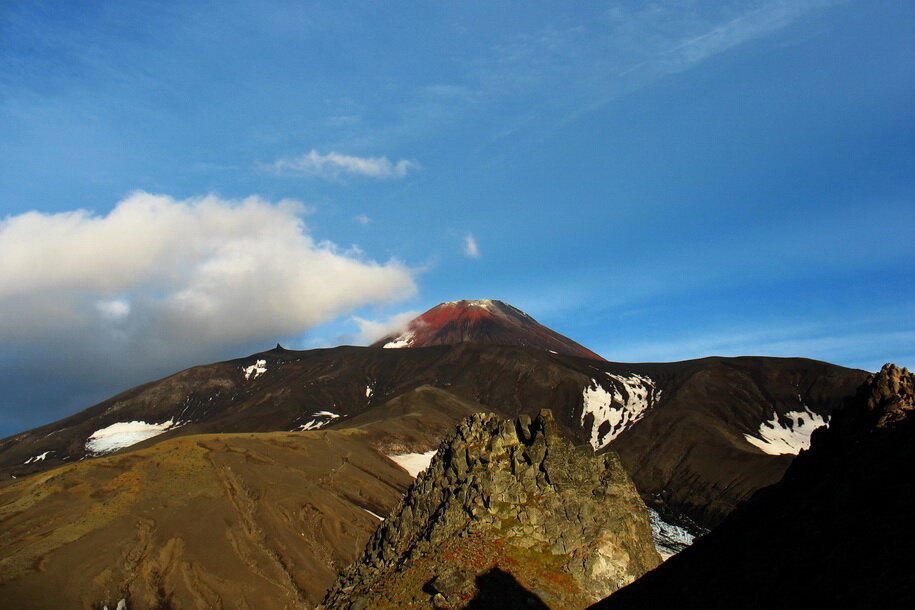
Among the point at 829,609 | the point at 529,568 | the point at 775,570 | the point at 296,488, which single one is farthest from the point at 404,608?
the point at 296,488

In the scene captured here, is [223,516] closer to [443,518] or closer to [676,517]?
[443,518]

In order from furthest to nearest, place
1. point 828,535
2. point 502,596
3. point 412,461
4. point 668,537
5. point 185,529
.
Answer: point 412,461 < point 668,537 < point 185,529 < point 502,596 < point 828,535

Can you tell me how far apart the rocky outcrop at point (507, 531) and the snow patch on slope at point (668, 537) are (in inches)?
3177

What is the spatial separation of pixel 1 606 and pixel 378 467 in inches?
3208

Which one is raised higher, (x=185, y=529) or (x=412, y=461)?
(x=412, y=461)

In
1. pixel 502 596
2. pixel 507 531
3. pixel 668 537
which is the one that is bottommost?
pixel 668 537

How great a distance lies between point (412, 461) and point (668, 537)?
63.1 m

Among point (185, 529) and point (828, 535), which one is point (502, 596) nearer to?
point (828, 535)

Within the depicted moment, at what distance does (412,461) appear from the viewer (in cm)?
15888

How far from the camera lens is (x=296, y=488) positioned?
106 metres

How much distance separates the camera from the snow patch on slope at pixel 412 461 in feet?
500

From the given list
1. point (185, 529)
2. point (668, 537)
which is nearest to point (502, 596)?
point (185, 529)

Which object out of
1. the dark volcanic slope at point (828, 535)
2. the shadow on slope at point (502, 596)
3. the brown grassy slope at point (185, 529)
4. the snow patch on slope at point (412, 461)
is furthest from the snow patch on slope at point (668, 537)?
the dark volcanic slope at point (828, 535)

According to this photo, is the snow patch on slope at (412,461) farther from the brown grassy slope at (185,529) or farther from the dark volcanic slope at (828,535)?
the dark volcanic slope at (828,535)
